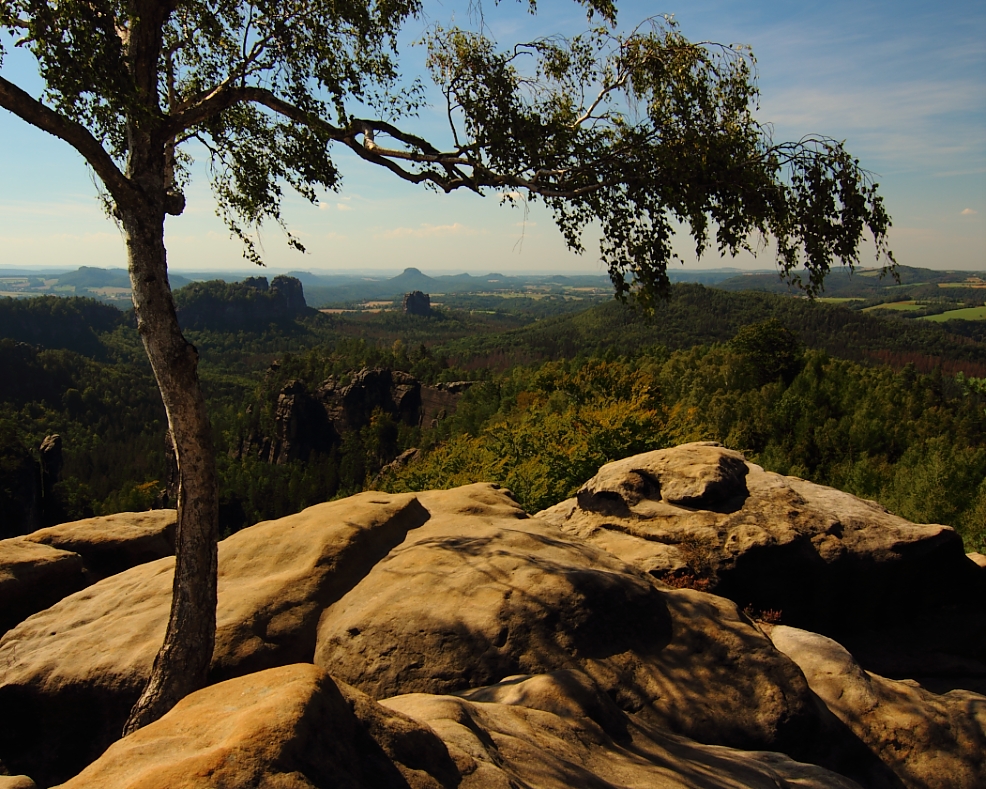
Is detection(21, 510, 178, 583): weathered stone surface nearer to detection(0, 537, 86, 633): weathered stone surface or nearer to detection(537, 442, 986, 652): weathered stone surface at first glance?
detection(0, 537, 86, 633): weathered stone surface

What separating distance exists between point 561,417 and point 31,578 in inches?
574

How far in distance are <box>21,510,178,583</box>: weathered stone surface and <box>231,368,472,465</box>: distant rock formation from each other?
8772cm

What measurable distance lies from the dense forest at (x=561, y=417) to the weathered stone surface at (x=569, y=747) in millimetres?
5620

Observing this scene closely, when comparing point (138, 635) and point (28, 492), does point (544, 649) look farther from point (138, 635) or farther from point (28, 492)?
point (28, 492)

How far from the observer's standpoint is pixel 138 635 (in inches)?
316

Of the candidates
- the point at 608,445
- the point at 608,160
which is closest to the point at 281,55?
the point at 608,160

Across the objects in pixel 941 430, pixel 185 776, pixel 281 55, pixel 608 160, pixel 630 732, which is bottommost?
pixel 941 430

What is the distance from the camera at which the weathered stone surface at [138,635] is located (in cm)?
739

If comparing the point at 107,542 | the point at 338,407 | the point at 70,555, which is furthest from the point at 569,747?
the point at 338,407

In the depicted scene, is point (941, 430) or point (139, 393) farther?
point (139, 393)

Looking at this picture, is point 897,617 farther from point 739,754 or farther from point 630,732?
→ point 630,732

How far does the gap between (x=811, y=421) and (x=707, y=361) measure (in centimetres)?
1499

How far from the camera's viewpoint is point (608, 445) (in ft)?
56.6

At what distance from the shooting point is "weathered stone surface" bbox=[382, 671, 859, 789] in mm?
4355
